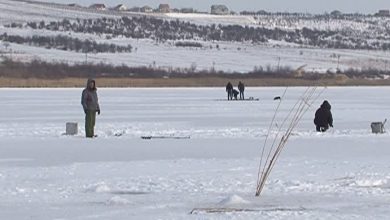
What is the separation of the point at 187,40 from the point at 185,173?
389 feet

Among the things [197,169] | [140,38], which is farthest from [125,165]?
[140,38]

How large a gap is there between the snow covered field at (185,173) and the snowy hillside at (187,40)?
233 feet

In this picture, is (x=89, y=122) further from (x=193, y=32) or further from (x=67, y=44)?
(x=193, y=32)

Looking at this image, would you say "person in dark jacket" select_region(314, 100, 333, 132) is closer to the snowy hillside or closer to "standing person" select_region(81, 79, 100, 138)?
"standing person" select_region(81, 79, 100, 138)

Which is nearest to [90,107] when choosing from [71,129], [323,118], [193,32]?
[71,129]

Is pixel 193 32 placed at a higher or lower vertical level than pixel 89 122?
lower

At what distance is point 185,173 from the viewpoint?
452 inches

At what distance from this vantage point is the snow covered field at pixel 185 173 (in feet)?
28.1

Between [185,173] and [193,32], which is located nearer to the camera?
[185,173]

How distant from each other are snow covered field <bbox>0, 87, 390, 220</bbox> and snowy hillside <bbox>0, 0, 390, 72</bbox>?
2795 inches

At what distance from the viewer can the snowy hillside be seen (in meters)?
101

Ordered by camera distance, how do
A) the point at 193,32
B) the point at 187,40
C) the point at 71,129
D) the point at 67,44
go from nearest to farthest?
the point at 71,129 → the point at 67,44 → the point at 187,40 → the point at 193,32

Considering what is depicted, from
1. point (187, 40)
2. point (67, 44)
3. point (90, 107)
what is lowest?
point (67, 44)

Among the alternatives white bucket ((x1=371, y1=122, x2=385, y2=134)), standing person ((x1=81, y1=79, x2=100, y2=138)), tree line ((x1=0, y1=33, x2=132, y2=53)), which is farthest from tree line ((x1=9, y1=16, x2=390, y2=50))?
standing person ((x1=81, y1=79, x2=100, y2=138))
